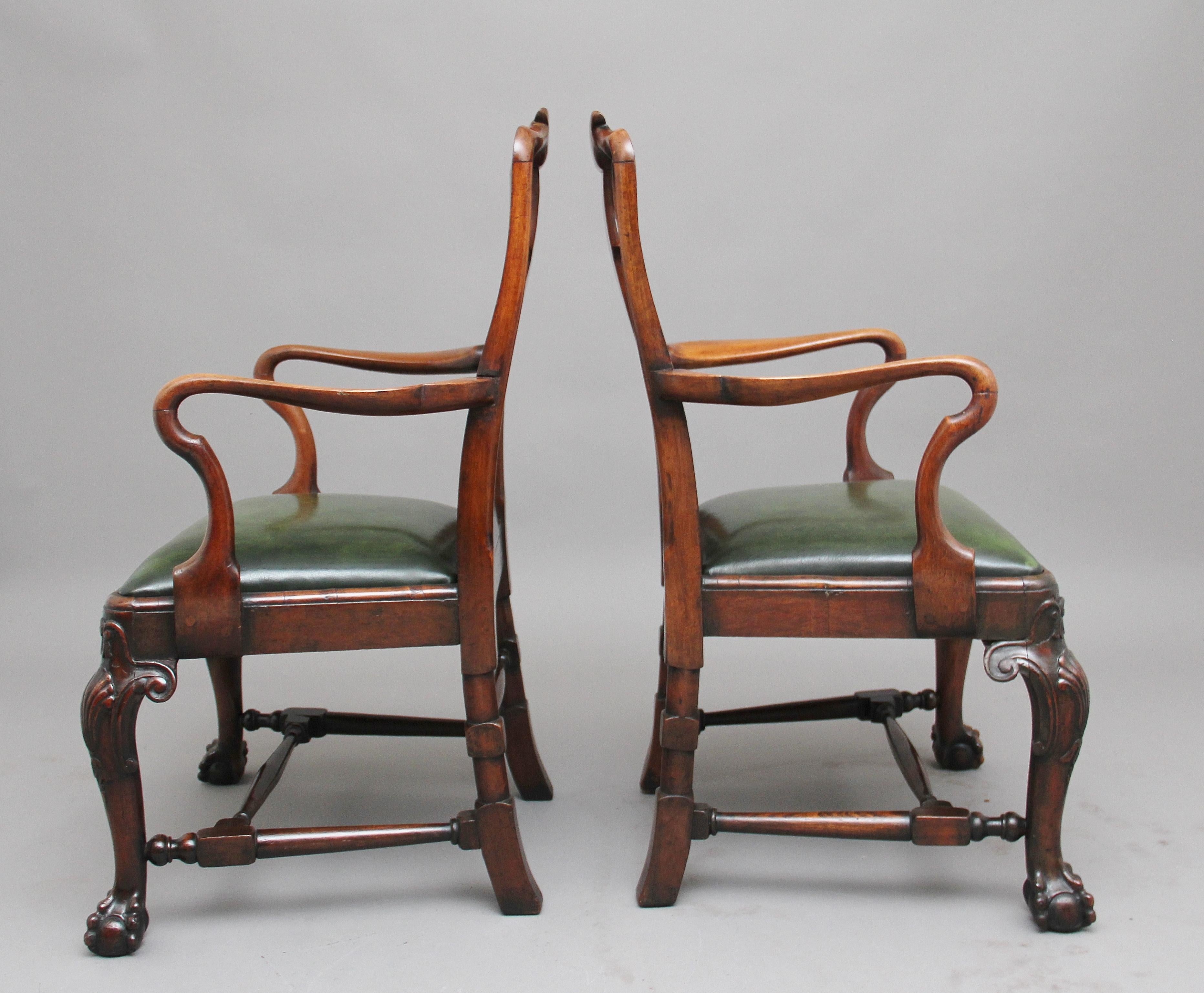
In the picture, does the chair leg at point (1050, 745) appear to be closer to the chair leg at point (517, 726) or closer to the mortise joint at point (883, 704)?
the mortise joint at point (883, 704)

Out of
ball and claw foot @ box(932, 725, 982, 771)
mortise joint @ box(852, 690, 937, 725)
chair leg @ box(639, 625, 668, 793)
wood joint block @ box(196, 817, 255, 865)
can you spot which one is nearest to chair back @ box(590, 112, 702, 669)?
chair leg @ box(639, 625, 668, 793)

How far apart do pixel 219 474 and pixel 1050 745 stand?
1.46 meters

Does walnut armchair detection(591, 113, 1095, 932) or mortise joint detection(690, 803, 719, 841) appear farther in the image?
mortise joint detection(690, 803, 719, 841)

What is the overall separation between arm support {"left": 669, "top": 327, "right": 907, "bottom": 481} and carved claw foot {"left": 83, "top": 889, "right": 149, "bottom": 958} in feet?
4.58

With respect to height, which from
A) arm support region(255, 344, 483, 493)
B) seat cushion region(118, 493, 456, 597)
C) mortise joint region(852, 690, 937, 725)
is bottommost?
mortise joint region(852, 690, 937, 725)

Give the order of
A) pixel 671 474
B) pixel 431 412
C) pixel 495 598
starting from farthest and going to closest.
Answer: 1. pixel 495 598
2. pixel 671 474
3. pixel 431 412

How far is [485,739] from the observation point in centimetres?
219

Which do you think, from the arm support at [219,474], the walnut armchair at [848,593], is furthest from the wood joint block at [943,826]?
the arm support at [219,474]

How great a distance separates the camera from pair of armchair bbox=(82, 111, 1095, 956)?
6.78ft

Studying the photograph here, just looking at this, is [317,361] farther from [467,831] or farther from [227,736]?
[467,831]

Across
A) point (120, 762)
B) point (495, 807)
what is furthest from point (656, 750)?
point (120, 762)

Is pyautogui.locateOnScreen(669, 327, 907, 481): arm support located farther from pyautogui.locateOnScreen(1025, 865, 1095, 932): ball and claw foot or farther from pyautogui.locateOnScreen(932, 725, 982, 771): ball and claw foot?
pyautogui.locateOnScreen(1025, 865, 1095, 932): ball and claw foot

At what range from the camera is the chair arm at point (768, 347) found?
2.51 m

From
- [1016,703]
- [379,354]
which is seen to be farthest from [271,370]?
[1016,703]
